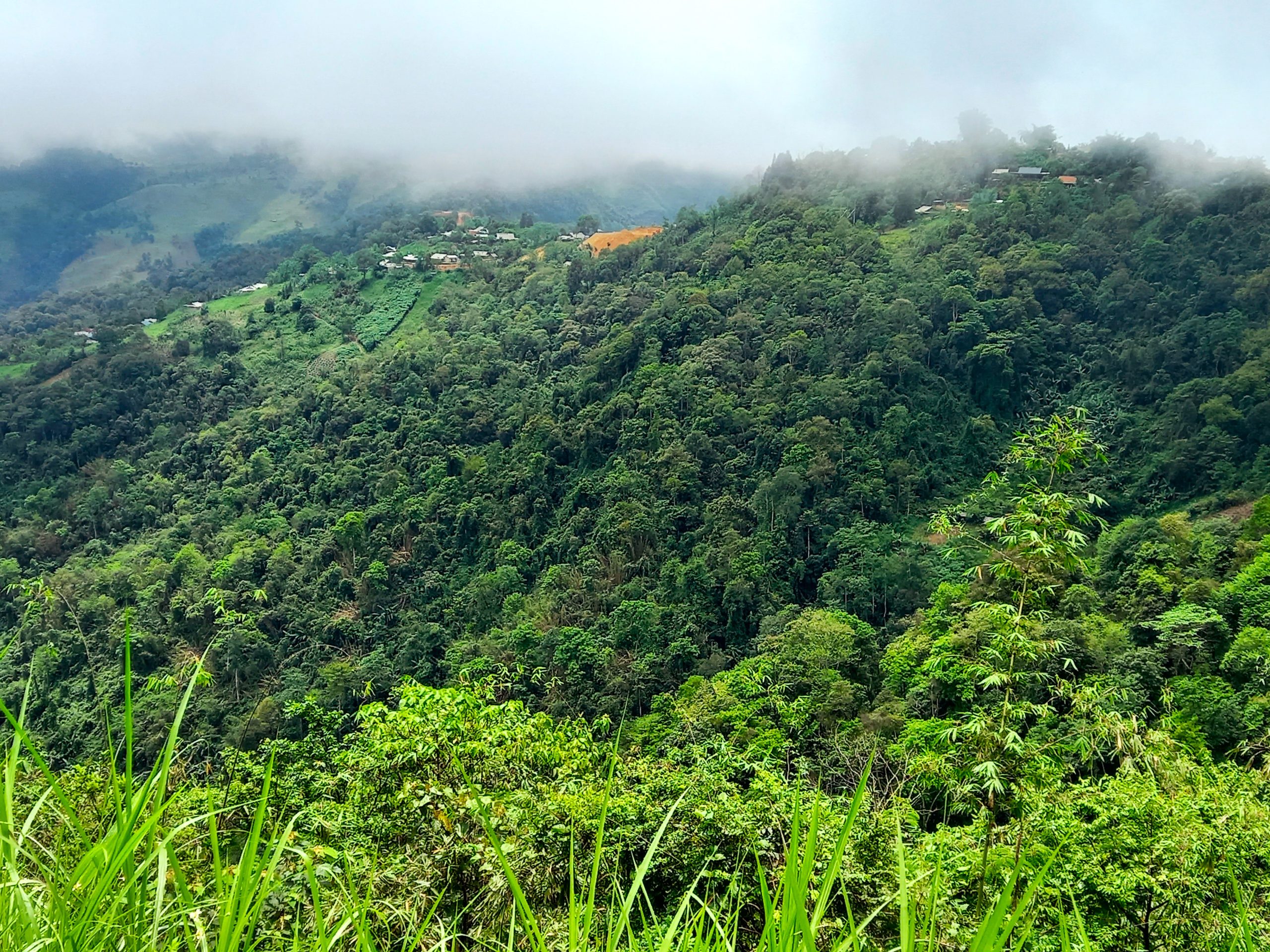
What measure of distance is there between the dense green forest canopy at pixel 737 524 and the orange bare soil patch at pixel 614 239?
3.28m

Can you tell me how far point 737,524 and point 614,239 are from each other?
90.5 feet

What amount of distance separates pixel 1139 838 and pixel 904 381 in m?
21.6

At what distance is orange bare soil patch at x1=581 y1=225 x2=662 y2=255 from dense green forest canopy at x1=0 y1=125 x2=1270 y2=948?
3281 millimetres

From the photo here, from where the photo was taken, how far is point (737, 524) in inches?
866

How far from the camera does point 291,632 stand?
890 inches

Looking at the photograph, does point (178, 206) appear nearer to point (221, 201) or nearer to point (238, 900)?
point (221, 201)

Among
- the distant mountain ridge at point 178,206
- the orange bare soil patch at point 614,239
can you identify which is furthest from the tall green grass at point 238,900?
the distant mountain ridge at point 178,206

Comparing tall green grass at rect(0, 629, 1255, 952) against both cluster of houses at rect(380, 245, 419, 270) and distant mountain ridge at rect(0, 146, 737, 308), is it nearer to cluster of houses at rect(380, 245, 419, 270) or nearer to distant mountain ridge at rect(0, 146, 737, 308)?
cluster of houses at rect(380, 245, 419, 270)

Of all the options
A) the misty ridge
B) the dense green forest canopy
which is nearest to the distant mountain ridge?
the misty ridge

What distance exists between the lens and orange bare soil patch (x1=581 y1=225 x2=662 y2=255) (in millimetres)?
43019

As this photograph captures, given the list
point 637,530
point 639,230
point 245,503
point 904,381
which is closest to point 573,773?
point 637,530

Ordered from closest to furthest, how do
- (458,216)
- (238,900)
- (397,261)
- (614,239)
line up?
(238,900) < (614,239) < (397,261) < (458,216)

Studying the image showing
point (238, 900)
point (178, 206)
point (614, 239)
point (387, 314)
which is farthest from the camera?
point (178, 206)

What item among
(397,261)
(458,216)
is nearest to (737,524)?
(397,261)
